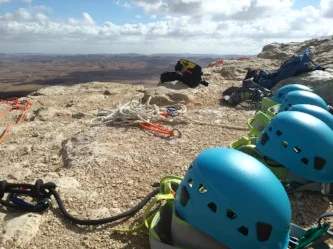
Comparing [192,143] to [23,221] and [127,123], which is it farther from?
[23,221]

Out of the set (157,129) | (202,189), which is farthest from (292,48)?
(202,189)

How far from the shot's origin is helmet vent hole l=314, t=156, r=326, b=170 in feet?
14.0

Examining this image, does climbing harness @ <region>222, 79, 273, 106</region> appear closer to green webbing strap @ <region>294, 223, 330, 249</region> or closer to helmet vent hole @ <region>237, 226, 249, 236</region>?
green webbing strap @ <region>294, 223, 330, 249</region>

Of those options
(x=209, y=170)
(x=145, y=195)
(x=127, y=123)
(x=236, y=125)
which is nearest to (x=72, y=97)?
(x=127, y=123)

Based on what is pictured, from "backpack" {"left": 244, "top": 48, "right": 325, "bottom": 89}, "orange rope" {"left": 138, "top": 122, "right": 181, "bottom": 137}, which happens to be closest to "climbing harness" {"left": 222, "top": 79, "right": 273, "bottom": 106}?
"backpack" {"left": 244, "top": 48, "right": 325, "bottom": 89}

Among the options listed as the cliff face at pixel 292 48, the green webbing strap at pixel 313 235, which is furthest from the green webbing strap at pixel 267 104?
the cliff face at pixel 292 48

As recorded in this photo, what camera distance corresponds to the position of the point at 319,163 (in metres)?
4.27

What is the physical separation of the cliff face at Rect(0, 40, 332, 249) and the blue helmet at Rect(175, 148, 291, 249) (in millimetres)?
966

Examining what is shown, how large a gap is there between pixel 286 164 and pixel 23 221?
3423mm

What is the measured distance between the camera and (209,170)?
2.84 meters

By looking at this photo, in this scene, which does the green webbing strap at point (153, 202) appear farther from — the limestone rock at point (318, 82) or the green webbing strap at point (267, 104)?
the limestone rock at point (318, 82)

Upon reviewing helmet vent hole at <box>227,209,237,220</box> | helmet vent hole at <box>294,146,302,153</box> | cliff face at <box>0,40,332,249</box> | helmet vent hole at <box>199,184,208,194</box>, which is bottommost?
cliff face at <box>0,40,332,249</box>

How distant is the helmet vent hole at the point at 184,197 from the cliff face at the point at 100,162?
798 millimetres

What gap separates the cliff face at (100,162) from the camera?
3.61m
